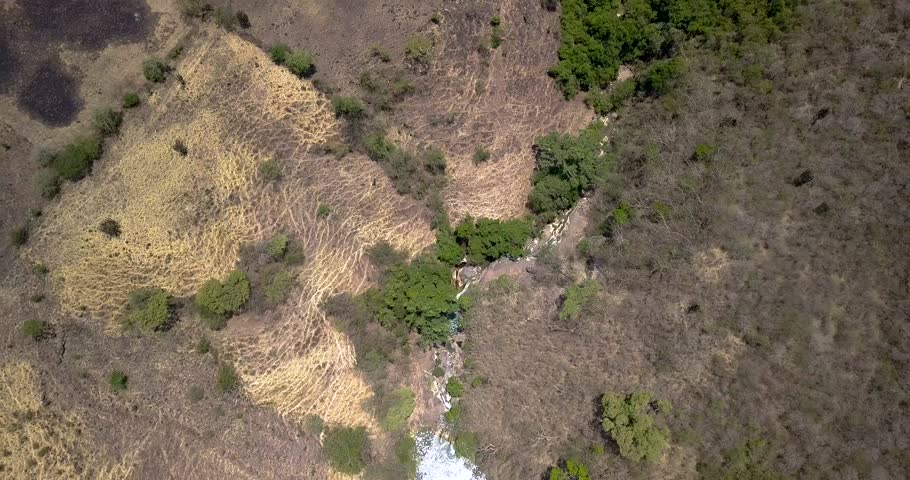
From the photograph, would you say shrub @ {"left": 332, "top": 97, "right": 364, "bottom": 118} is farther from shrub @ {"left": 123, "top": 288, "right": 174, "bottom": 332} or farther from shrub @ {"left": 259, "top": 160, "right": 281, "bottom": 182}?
shrub @ {"left": 123, "top": 288, "right": 174, "bottom": 332}

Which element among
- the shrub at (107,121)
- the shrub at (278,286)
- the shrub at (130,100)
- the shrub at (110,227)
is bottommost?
the shrub at (278,286)

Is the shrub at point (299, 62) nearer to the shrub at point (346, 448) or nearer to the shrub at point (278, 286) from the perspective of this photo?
the shrub at point (278, 286)

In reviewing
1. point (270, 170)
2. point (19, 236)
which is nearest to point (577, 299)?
point (270, 170)

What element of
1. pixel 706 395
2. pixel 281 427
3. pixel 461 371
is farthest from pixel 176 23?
pixel 706 395

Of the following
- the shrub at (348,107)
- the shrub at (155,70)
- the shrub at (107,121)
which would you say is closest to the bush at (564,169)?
the shrub at (348,107)

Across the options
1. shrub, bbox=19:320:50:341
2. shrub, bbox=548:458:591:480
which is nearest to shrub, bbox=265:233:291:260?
shrub, bbox=19:320:50:341
